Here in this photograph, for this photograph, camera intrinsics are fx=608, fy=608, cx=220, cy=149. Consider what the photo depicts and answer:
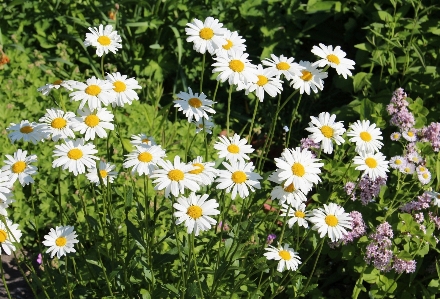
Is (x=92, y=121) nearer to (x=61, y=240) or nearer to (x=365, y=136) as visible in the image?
(x=61, y=240)

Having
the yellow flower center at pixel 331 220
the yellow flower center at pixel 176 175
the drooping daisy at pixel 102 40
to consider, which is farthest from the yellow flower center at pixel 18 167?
the yellow flower center at pixel 331 220

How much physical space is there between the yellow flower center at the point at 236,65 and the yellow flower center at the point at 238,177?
341 mm

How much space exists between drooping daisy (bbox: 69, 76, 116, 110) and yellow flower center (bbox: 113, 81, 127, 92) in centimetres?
5

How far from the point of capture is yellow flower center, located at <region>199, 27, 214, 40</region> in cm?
204

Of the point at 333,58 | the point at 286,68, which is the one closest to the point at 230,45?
the point at 286,68

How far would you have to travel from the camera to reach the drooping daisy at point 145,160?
179cm

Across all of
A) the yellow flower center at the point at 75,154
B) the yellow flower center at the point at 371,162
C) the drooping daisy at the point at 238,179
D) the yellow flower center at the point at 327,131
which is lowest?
the drooping daisy at the point at 238,179

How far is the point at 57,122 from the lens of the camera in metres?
1.91

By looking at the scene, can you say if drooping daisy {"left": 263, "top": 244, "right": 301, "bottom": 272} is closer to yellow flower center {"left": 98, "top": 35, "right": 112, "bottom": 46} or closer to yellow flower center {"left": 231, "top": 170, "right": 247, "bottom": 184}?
yellow flower center {"left": 231, "top": 170, "right": 247, "bottom": 184}

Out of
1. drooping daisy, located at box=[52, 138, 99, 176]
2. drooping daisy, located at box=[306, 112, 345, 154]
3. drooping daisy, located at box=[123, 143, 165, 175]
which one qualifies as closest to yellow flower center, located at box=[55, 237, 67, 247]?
drooping daisy, located at box=[52, 138, 99, 176]

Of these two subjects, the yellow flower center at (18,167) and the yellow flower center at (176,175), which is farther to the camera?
the yellow flower center at (18,167)

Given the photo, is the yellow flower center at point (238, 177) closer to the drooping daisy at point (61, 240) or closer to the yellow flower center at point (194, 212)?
the yellow flower center at point (194, 212)

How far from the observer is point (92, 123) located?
1.89 metres

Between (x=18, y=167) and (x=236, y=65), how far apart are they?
2.58ft
